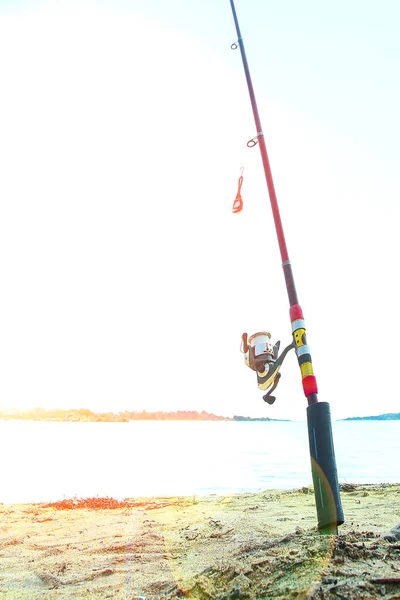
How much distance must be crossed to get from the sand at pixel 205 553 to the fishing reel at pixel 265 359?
115 cm

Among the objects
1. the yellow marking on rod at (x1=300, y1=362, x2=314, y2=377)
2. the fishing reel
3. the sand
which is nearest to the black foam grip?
the sand

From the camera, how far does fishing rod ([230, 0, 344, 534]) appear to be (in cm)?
326

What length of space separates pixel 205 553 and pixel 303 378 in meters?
1.56

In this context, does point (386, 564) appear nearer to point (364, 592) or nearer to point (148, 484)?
point (364, 592)

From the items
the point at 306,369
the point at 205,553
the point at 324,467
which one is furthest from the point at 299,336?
the point at 205,553

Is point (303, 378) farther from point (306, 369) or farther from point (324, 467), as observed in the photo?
point (324, 467)

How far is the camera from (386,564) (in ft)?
7.84

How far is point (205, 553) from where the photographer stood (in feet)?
11.8

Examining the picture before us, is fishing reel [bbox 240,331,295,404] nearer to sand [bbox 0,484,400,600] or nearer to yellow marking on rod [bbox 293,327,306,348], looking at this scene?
yellow marking on rod [bbox 293,327,306,348]

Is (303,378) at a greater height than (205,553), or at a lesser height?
greater

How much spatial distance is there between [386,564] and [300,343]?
1.81 meters

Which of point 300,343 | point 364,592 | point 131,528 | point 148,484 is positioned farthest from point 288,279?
point 148,484

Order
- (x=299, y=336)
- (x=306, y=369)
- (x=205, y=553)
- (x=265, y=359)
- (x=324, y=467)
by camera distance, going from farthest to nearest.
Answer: (x=265, y=359)
(x=299, y=336)
(x=306, y=369)
(x=205, y=553)
(x=324, y=467)

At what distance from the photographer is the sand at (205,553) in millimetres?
2383
